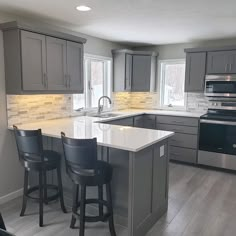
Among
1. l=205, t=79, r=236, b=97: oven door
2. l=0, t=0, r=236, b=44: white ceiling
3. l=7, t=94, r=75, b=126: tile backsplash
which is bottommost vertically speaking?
l=7, t=94, r=75, b=126: tile backsplash

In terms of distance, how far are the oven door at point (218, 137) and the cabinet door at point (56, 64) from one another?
254cm

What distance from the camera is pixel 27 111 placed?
315 centimetres

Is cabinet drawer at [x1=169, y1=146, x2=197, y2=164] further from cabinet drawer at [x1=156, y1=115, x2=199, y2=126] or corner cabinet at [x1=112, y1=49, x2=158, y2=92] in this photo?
corner cabinet at [x1=112, y1=49, x2=158, y2=92]

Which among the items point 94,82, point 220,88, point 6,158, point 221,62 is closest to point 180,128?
point 220,88

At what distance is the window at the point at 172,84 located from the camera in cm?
504

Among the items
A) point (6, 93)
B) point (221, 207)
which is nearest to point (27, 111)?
point (6, 93)

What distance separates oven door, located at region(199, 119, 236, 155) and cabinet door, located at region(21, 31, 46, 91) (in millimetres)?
2825

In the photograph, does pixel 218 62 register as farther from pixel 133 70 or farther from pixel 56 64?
pixel 56 64

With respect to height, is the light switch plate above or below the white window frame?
below

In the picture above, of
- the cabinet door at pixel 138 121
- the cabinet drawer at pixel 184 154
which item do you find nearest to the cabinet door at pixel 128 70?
the cabinet door at pixel 138 121

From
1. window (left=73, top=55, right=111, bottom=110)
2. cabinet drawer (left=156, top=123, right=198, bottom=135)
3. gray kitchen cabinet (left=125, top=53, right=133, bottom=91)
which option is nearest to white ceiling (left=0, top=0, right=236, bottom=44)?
window (left=73, top=55, right=111, bottom=110)

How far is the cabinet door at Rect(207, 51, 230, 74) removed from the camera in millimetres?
4074

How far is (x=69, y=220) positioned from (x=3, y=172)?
1.09 meters

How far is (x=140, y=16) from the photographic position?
2961 millimetres
